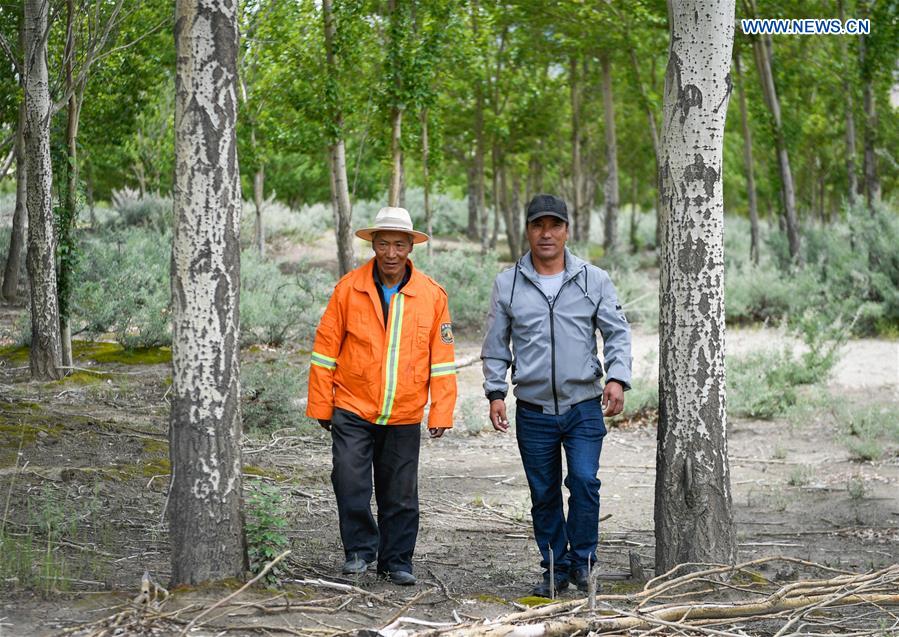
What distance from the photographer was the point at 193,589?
4672mm

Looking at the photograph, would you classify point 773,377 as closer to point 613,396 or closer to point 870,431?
point 870,431

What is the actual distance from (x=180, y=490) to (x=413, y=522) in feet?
4.73

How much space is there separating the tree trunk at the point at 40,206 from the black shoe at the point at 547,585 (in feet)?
28.2

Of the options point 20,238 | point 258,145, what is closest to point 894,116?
point 258,145

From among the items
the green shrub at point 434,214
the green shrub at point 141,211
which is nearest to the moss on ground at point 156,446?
the green shrub at point 141,211

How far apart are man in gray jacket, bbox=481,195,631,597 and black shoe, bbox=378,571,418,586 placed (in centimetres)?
64

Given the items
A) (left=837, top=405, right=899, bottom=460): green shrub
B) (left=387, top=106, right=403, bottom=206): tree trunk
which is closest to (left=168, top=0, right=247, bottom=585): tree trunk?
(left=837, top=405, right=899, bottom=460): green shrub

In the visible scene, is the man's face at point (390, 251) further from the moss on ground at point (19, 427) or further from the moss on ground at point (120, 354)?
the moss on ground at point (120, 354)

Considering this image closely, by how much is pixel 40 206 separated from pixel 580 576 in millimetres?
8846

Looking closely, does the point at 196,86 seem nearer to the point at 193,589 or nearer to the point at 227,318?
the point at 227,318

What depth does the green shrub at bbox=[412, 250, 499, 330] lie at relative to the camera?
20297mm

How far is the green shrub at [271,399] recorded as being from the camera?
10602 millimetres

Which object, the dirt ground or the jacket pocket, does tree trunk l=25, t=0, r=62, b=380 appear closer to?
the dirt ground

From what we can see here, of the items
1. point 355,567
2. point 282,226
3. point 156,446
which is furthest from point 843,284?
point 282,226
